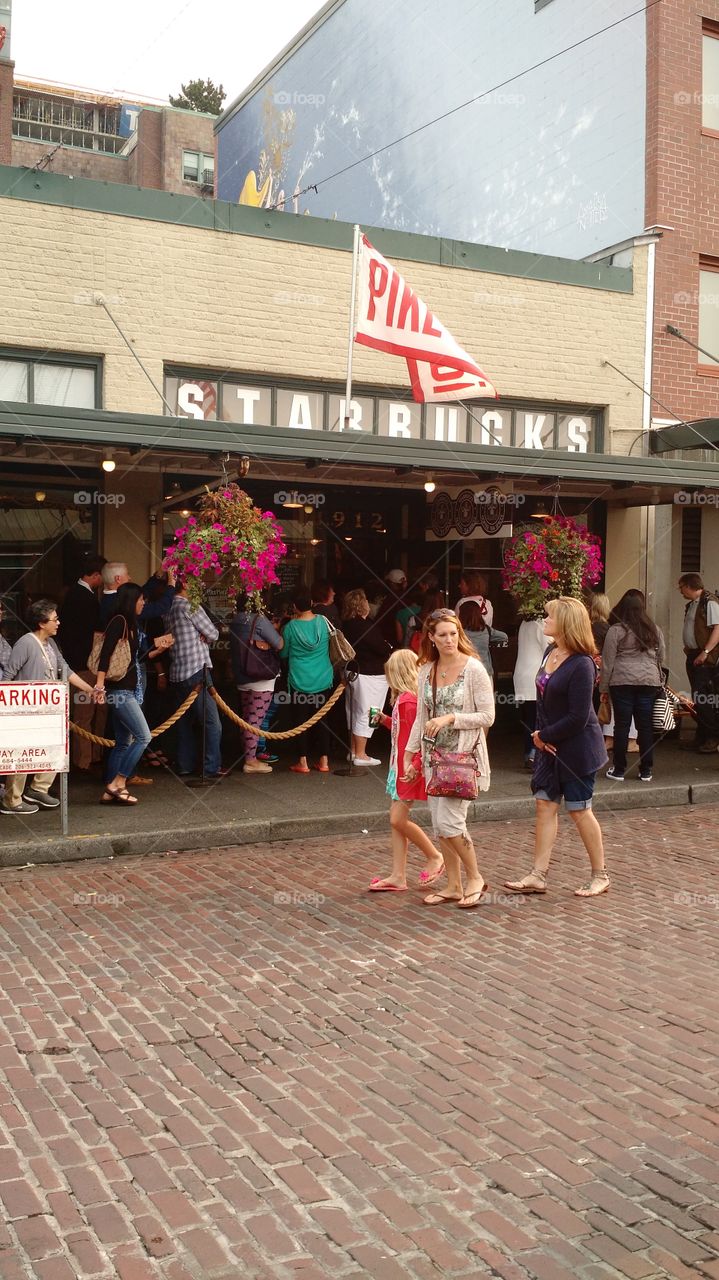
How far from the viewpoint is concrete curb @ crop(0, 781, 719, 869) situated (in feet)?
27.2

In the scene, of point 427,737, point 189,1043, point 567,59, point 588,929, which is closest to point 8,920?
point 189,1043

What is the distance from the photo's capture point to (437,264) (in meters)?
14.5

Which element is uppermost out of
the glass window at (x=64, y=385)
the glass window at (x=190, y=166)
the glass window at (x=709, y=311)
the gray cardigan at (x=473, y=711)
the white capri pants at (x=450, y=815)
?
the glass window at (x=190, y=166)

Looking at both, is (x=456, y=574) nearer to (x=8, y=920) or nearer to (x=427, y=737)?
(x=427, y=737)

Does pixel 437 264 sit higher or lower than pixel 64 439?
higher

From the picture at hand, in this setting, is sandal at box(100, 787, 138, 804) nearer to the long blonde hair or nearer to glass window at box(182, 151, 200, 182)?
the long blonde hair

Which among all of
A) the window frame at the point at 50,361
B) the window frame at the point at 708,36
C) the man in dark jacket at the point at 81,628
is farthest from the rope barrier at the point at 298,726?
the window frame at the point at 708,36

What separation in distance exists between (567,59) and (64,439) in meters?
12.4

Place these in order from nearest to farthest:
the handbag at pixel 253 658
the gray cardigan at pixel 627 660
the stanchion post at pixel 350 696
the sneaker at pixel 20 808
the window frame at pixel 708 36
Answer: the sneaker at pixel 20 808, the handbag at pixel 253 658, the gray cardigan at pixel 627 660, the stanchion post at pixel 350 696, the window frame at pixel 708 36

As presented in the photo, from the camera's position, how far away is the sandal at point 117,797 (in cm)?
975

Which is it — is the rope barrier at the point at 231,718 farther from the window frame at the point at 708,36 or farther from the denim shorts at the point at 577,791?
the window frame at the point at 708,36

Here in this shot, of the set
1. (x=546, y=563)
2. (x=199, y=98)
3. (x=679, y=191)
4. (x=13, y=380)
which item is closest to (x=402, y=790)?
(x=546, y=563)

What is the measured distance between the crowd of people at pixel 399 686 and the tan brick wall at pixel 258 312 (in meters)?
2.97

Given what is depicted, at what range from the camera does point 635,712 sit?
11.4 metres
